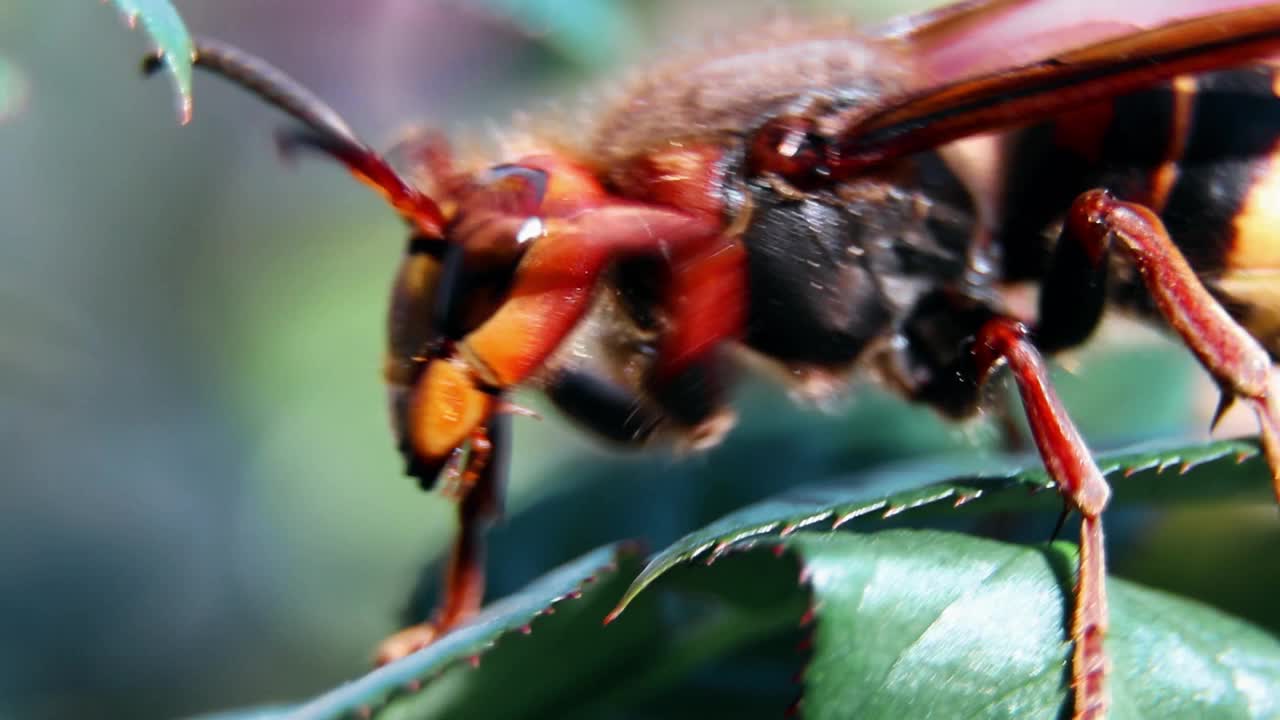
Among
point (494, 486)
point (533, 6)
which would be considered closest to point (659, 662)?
point (494, 486)

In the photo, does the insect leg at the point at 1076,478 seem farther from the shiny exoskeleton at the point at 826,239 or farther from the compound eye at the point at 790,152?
the compound eye at the point at 790,152

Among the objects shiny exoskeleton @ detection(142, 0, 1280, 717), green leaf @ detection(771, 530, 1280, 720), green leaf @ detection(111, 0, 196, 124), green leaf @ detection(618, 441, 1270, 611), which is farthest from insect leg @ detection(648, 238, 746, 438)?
green leaf @ detection(111, 0, 196, 124)

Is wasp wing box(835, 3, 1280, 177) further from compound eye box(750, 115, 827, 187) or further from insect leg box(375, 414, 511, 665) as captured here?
insect leg box(375, 414, 511, 665)

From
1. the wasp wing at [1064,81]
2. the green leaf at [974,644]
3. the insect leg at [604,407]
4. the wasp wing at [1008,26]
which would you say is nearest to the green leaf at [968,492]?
the green leaf at [974,644]

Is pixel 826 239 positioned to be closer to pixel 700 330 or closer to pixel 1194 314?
pixel 700 330

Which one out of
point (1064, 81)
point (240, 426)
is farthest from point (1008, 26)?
point (240, 426)
